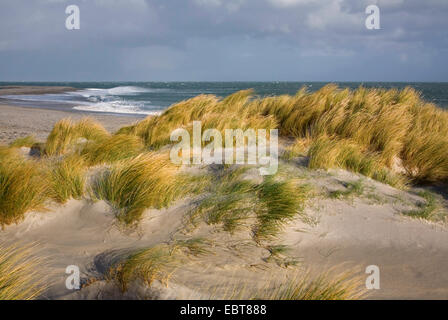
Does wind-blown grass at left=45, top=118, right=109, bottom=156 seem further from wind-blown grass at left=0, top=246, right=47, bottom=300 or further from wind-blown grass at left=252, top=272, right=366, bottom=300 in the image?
wind-blown grass at left=252, top=272, right=366, bottom=300

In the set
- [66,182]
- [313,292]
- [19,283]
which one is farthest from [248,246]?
[66,182]

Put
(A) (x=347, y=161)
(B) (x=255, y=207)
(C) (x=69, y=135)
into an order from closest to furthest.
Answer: (B) (x=255, y=207)
(A) (x=347, y=161)
(C) (x=69, y=135)

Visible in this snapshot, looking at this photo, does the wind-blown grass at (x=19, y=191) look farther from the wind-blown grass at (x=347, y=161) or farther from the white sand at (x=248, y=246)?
the wind-blown grass at (x=347, y=161)

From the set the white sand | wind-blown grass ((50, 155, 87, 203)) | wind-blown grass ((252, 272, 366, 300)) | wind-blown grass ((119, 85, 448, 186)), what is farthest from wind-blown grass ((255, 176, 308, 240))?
wind-blown grass ((50, 155, 87, 203))

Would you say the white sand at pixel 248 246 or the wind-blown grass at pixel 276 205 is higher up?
the wind-blown grass at pixel 276 205

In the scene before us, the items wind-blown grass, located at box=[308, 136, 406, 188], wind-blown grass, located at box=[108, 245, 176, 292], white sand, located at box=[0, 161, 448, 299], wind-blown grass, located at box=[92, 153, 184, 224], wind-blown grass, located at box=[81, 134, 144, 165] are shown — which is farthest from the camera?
wind-blown grass, located at box=[308, 136, 406, 188]

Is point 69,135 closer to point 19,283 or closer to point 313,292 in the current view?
point 19,283

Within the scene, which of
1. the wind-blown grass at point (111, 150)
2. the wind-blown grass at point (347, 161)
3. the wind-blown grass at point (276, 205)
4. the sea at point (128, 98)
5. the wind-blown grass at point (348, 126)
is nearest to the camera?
the wind-blown grass at point (276, 205)

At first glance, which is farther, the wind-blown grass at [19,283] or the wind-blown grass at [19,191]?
the wind-blown grass at [19,191]

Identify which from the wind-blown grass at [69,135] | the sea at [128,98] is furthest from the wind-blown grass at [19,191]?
the sea at [128,98]

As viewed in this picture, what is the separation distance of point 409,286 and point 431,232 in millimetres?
1065

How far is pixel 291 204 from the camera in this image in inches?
132

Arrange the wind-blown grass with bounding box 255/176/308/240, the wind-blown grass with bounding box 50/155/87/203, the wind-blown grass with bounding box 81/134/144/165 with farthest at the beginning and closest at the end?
1. the wind-blown grass with bounding box 81/134/144/165
2. the wind-blown grass with bounding box 50/155/87/203
3. the wind-blown grass with bounding box 255/176/308/240
